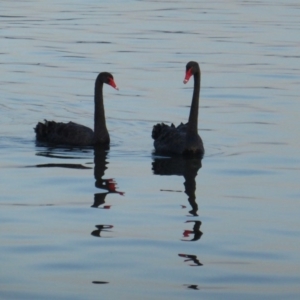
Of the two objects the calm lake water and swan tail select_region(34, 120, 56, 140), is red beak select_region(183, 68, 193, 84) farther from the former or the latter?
swan tail select_region(34, 120, 56, 140)

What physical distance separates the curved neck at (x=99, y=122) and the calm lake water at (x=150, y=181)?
337mm

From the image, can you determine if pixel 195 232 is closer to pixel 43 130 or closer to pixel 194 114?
pixel 194 114

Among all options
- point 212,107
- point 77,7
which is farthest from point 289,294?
point 77,7

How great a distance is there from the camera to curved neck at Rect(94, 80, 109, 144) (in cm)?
1213

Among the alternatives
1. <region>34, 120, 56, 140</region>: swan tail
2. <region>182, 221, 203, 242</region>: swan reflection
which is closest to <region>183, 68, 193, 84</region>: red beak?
<region>34, 120, 56, 140</region>: swan tail

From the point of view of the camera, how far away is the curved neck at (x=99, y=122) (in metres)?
12.1

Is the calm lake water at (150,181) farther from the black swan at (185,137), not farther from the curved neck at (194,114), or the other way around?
the curved neck at (194,114)

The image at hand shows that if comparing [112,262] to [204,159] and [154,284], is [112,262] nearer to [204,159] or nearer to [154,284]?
[154,284]

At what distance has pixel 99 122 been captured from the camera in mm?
12297

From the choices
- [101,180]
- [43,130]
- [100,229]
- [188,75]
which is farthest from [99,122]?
[100,229]

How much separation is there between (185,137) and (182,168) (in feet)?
2.80

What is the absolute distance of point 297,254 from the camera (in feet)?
24.1

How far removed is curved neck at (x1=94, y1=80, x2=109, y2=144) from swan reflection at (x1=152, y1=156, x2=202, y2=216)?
104 cm

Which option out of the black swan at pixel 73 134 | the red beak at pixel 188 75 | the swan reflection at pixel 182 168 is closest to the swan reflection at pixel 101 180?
the black swan at pixel 73 134
